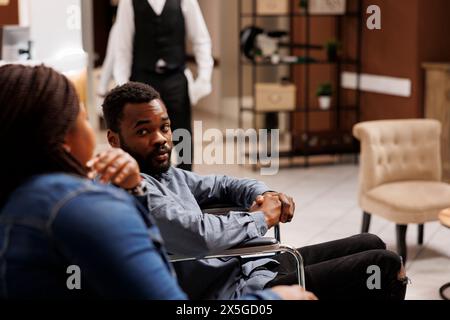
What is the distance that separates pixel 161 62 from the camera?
4.44 meters

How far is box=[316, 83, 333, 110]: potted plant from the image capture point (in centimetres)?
676

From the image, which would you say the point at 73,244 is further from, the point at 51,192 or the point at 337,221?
the point at 337,221

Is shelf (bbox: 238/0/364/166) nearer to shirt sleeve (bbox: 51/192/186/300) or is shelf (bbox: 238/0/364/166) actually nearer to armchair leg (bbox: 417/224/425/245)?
armchair leg (bbox: 417/224/425/245)

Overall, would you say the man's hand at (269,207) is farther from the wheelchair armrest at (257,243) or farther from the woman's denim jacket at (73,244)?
the woman's denim jacket at (73,244)

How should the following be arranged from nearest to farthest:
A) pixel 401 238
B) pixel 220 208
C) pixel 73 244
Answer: pixel 73 244 < pixel 220 208 < pixel 401 238

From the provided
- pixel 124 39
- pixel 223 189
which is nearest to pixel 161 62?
pixel 124 39

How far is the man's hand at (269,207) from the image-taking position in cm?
214

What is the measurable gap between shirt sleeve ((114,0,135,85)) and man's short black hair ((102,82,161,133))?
7.60 ft

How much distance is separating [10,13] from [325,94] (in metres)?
3.00

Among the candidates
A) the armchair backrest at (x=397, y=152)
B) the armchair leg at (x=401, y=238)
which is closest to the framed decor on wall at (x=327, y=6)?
the armchair backrest at (x=397, y=152)

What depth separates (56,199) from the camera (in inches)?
41.1

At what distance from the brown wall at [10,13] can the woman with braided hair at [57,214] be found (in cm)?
394
